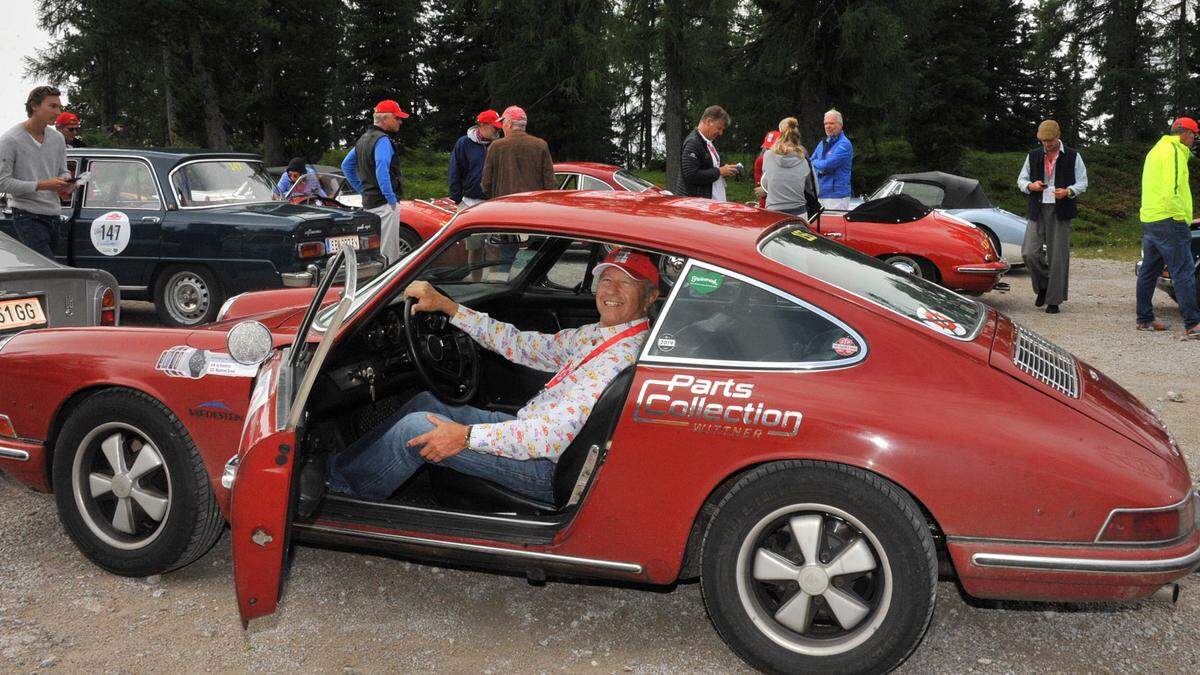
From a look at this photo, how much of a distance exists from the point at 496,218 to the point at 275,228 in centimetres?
561

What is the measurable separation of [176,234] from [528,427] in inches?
251

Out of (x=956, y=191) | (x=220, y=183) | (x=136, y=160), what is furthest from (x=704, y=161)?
(x=956, y=191)

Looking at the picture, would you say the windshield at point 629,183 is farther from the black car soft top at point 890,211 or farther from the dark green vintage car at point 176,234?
the dark green vintage car at point 176,234

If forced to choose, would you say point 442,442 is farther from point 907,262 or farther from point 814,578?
point 907,262

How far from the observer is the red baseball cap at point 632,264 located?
3479mm

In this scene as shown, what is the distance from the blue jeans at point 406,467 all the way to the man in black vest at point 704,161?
5647 mm

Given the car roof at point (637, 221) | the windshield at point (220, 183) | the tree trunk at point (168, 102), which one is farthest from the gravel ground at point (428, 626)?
the tree trunk at point (168, 102)

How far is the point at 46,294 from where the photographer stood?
17.5 ft

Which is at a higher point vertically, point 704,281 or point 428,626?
point 704,281

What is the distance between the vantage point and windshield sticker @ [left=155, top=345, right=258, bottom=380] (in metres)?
3.53

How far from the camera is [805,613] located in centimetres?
299

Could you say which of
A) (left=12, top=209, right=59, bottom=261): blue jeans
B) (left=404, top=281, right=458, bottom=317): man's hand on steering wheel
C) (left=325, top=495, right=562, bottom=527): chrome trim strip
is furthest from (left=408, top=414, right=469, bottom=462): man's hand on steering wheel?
(left=12, top=209, right=59, bottom=261): blue jeans


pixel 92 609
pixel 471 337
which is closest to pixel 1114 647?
pixel 471 337

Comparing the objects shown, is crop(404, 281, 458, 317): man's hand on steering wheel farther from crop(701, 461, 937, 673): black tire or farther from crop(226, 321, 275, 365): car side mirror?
crop(701, 461, 937, 673): black tire
